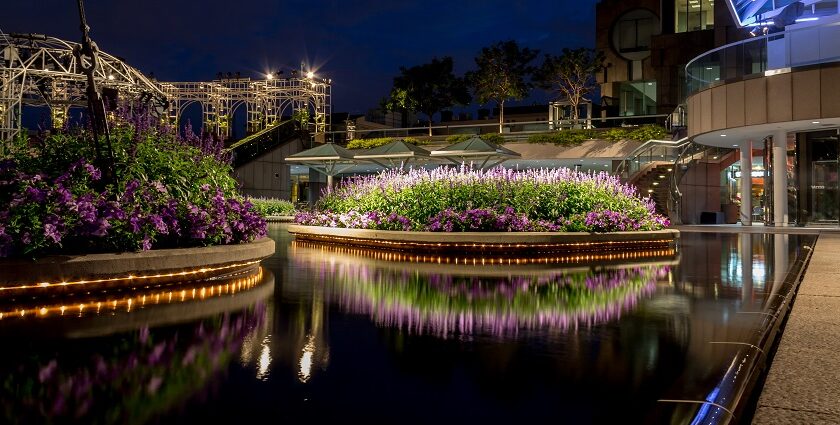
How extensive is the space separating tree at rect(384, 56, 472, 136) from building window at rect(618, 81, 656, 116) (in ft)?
47.9

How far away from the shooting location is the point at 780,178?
88.3 feet

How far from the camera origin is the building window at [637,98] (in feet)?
176

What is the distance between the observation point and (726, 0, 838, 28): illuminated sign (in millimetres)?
26531

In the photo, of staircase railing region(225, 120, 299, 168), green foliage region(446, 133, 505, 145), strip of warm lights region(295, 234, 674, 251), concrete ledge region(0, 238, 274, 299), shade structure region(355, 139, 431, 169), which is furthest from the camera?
green foliage region(446, 133, 505, 145)

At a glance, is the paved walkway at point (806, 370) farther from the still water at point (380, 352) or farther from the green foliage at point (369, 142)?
the green foliage at point (369, 142)

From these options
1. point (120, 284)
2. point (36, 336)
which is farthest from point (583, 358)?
point (120, 284)

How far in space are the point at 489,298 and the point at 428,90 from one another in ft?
191

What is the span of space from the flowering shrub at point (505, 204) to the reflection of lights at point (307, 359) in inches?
341

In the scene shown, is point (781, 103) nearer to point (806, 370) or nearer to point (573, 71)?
point (806, 370)

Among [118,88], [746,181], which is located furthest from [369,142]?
[746,181]

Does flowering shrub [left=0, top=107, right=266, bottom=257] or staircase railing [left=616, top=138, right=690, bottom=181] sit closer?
flowering shrub [left=0, top=107, right=266, bottom=257]

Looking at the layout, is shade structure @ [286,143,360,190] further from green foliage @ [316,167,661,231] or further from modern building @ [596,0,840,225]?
modern building @ [596,0,840,225]

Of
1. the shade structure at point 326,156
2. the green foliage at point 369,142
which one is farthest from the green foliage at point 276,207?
the green foliage at point 369,142

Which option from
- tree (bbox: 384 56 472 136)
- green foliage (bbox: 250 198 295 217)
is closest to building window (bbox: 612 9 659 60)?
tree (bbox: 384 56 472 136)
